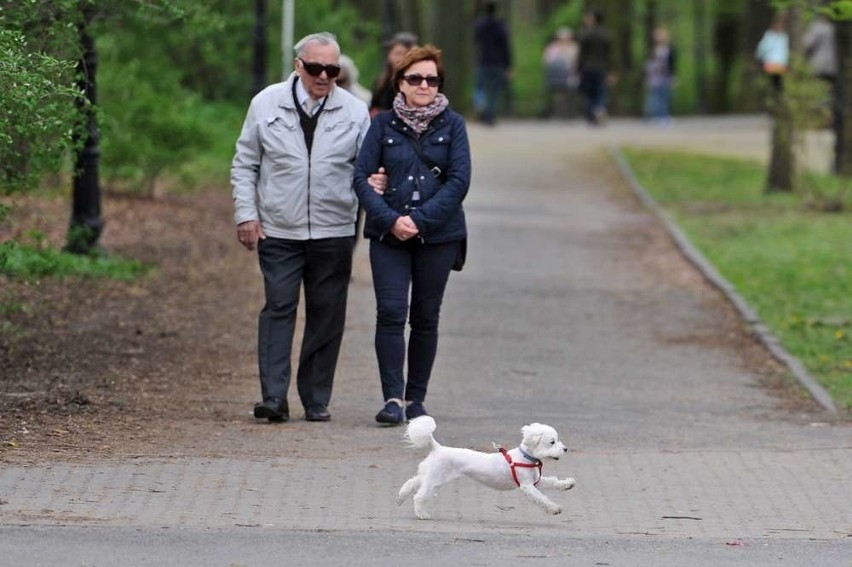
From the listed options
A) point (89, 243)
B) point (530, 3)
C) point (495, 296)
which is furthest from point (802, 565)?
point (530, 3)

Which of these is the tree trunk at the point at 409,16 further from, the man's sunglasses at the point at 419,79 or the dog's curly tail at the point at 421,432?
the dog's curly tail at the point at 421,432

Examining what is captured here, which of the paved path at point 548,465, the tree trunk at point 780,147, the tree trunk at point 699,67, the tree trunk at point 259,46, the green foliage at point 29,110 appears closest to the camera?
the paved path at point 548,465

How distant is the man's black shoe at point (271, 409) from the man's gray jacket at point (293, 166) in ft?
2.79

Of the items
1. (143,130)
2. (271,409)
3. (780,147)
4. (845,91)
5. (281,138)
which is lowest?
(271,409)

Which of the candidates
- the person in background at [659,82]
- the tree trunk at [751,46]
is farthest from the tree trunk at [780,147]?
the tree trunk at [751,46]

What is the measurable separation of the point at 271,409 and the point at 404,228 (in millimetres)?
1215

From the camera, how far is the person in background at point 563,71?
131 feet

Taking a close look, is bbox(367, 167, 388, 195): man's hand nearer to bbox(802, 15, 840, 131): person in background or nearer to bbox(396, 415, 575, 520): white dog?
bbox(396, 415, 575, 520): white dog

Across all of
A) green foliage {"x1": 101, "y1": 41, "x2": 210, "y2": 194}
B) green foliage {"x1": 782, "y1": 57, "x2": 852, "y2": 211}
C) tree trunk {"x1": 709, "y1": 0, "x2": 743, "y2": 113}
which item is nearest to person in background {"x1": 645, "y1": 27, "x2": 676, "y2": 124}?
tree trunk {"x1": 709, "y1": 0, "x2": 743, "y2": 113}

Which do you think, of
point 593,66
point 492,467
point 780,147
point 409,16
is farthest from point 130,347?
point 409,16

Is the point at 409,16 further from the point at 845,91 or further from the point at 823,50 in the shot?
the point at 845,91

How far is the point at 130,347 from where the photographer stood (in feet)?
39.2

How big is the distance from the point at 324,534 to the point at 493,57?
28047 millimetres

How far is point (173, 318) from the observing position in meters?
13.4
